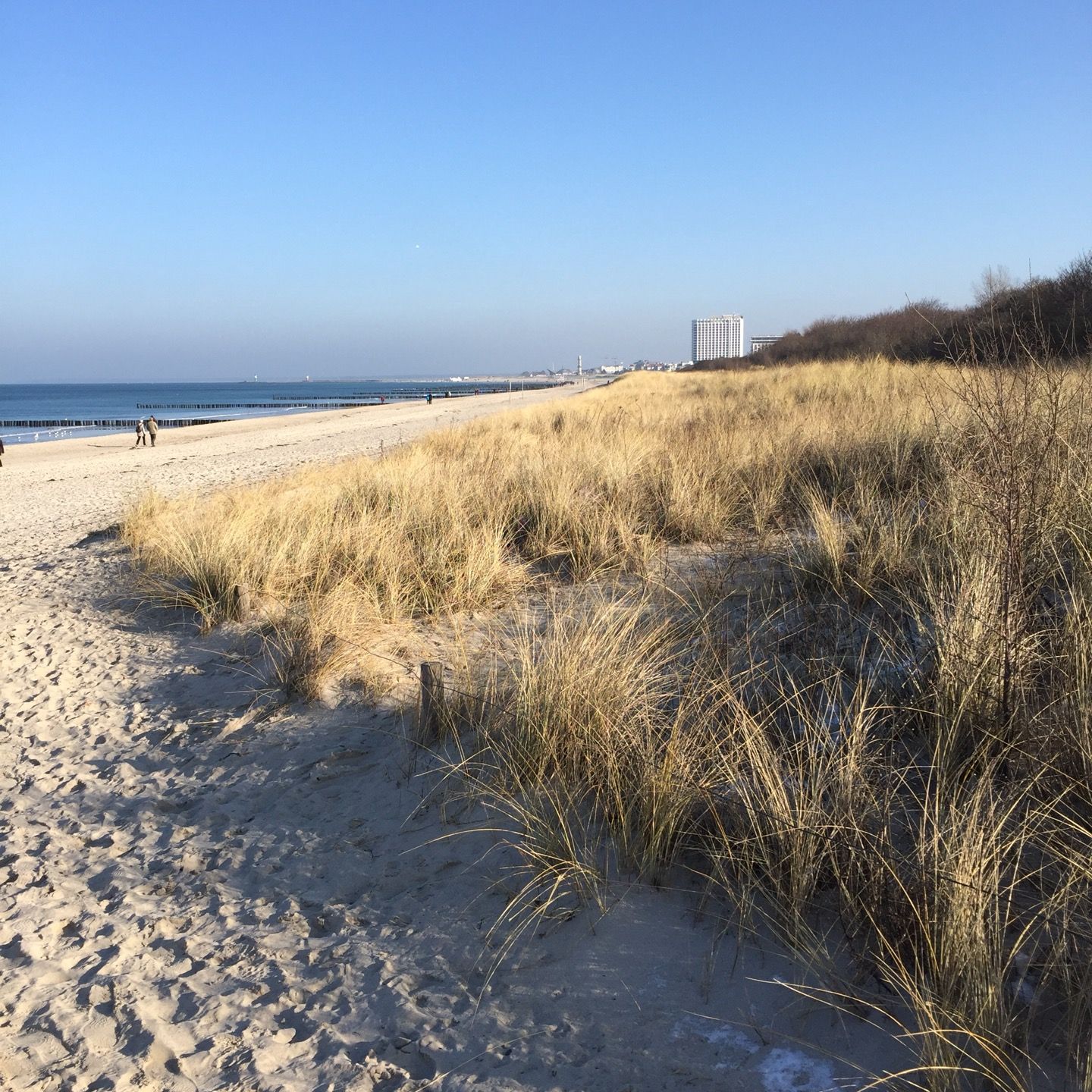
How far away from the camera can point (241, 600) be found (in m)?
5.40

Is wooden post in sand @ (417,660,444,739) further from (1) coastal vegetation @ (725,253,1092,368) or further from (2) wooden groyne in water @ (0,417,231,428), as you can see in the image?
(2) wooden groyne in water @ (0,417,231,428)

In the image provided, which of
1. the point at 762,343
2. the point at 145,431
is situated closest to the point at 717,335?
the point at 762,343

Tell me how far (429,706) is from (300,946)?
114cm

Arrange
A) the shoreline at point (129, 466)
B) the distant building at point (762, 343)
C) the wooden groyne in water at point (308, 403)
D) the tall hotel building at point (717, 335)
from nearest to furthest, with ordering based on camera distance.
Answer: the shoreline at point (129, 466), the distant building at point (762, 343), the wooden groyne in water at point (308, 403), the tall hotel building at point (717, 335)

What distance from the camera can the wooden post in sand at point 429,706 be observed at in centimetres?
350

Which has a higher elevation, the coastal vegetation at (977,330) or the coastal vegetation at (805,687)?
the coastal vegetation at (977,330)

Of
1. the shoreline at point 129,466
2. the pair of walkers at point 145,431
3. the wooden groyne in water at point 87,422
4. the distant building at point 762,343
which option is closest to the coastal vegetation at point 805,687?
the shoreline at point 129,466

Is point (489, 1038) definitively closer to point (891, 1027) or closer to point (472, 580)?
point (891, 1027)

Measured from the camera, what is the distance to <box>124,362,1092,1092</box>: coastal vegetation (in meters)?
2.00

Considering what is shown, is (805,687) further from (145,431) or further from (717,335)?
(717,335)

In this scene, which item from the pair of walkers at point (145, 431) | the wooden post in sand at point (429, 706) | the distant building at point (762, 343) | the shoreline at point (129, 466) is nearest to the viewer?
the wooden post in sand at point (429, 706)

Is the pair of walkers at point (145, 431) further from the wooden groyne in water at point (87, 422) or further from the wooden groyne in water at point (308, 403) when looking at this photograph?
the wooden groyne in water at point (308, 403)

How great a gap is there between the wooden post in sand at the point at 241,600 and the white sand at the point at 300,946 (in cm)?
87

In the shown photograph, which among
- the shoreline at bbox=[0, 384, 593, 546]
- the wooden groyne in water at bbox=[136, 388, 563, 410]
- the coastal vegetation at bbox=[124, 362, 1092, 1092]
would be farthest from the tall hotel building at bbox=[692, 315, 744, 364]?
the coastal vegetation at bbox=[124, 362, 1092, 1092]
